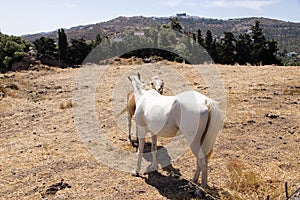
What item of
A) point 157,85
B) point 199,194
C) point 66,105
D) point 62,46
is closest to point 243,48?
point 62,46

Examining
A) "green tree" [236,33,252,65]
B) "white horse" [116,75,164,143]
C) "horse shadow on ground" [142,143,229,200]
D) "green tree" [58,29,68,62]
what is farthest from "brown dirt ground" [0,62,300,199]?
"green tree" [236,33,252,65]

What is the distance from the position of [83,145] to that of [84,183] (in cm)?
222

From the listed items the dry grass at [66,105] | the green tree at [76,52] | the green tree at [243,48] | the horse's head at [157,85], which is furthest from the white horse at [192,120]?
the green tree at [243,48]

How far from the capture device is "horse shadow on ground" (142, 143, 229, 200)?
539 centimetres

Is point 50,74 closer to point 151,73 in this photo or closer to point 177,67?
point 151,73

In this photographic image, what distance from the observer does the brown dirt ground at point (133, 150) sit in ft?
18.4

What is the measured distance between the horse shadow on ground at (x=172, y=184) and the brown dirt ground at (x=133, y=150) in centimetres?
2

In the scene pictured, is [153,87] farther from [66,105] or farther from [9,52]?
[9,52]

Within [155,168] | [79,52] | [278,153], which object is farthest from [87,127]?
[79,52]

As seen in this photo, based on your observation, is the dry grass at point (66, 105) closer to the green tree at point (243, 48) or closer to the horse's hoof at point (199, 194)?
the horse's hoof at point (199, 194)

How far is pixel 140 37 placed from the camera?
1287 inches

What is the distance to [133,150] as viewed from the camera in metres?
7.76

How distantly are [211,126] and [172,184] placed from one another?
1.52 meters

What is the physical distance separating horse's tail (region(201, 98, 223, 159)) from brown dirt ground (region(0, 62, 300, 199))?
2.33 ft
